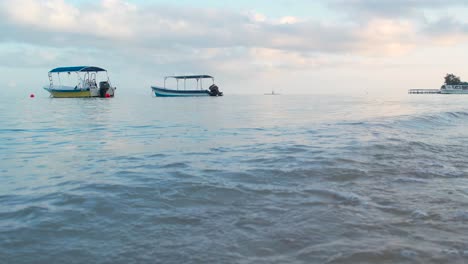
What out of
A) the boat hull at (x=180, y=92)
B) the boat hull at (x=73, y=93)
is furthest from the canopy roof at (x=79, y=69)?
the boat hull at (x=180, y=92)

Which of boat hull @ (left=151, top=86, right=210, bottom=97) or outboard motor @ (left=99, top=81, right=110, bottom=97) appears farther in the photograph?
boat hull @ (left=151, top=86, right=210, bottom=97)

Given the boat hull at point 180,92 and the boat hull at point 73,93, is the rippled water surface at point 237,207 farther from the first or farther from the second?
the boat hull at point 180,92

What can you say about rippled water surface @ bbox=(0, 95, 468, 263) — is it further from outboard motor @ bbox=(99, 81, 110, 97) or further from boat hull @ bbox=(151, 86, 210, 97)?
boat hull @ bbox=(151, 86, 210, 97)

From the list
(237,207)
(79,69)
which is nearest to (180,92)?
(79,69)

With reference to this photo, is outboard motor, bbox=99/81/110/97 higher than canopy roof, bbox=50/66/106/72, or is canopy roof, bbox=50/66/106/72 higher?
canopy roof, bbox=50/66/106/72

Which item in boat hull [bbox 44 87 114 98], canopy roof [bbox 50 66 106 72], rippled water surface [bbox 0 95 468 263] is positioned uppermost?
canopy roof [bbox 50 66 106 72]

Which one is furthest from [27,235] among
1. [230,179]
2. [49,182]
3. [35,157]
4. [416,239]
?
[35,157]

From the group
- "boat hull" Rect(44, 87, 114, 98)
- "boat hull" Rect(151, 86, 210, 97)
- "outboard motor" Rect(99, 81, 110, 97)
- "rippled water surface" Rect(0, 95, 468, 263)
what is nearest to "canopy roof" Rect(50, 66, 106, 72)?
"boat hull" Rect(44, 87, 114, 98)

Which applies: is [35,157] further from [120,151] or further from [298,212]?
[298,212]

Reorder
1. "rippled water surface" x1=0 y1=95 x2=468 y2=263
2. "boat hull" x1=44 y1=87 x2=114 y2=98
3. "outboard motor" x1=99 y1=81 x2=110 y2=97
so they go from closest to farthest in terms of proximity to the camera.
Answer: "rippled water surface" x1=0 y1=95 x2=468 y2=263 < "boat hull" x1=44 y1=87 x2=114 y2=98 < "outboard motor" x1=99 y1=81 x2=110 y2=97

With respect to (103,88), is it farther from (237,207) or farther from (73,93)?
(237,207)

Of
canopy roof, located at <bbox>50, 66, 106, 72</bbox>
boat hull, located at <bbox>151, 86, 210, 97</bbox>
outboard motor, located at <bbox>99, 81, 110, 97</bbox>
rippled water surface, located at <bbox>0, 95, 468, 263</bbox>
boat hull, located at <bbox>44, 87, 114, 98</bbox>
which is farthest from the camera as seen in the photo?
boat hull, located at <bbox>151, 86, 210, 97</bbox>

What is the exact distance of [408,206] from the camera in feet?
15.2

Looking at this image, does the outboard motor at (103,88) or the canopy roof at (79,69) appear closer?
the canopy roof at (79,69)
